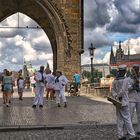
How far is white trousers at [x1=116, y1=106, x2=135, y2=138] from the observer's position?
11047 mm

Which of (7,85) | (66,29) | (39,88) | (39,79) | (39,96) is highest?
(66,29)

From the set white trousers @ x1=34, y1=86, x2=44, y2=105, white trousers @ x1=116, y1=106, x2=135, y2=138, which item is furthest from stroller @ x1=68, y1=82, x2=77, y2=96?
white trousers @ x1=116, y1=106, x2=135, y2=138

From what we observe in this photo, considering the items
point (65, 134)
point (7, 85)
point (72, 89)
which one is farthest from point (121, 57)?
point (65, 134)

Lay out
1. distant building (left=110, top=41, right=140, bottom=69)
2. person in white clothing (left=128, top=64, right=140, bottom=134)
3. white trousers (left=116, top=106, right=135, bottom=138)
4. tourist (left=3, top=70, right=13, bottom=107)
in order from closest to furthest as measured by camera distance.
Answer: white trousers (left=116, top=106, right=135, bottom=138) < person in white clothing (left=128, top=64, right=140, bottom=134) < tourist (left=3, top=70, right=13, bottom=107) < distant building (left=110, top=41, right=140, bottom=69)

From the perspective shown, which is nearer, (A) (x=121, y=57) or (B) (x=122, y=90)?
(B) (x=122, y=90)

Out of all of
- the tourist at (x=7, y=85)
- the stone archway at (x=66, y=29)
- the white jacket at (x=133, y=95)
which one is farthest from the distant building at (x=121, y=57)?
the white jacket at (x=133, y=95)

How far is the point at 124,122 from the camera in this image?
11164 mm

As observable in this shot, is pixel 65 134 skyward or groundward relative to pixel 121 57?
groundward

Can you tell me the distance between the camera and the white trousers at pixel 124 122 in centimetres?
1105

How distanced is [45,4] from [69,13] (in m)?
1.82

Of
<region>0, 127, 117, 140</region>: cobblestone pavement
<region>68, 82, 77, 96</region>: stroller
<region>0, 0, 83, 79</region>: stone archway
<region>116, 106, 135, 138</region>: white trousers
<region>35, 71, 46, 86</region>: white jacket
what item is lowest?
<region>0, 127, 117, 140</region>: cobblestone pavement

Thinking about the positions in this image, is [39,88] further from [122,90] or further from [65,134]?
[122,90]

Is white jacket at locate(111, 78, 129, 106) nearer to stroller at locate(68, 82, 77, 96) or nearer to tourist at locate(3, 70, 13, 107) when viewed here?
tourist at locate(3, 70, 13, 107)

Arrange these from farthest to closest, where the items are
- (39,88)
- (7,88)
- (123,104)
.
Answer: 1. (7,88)
2. (39,88)
3. (123,104)
